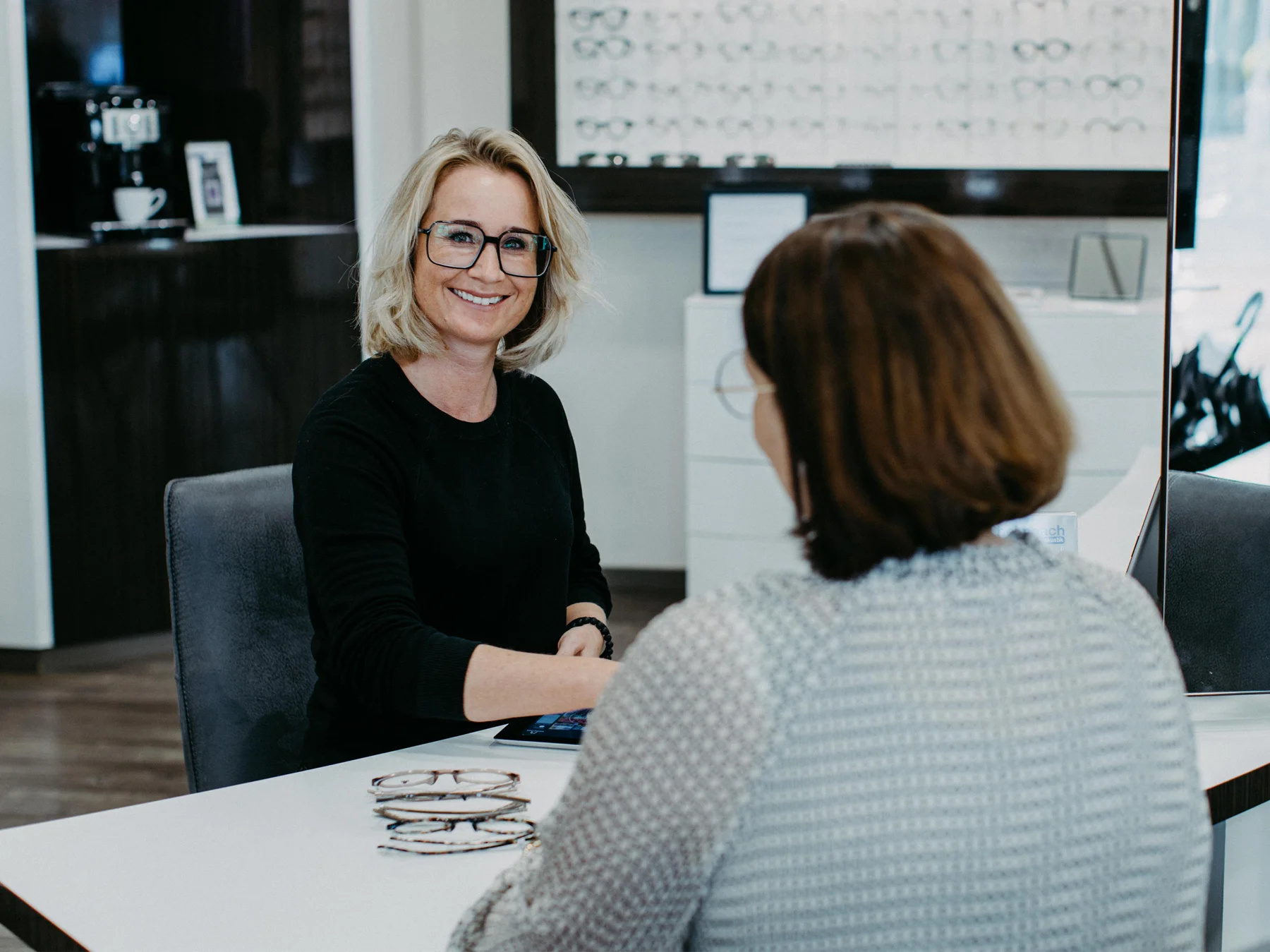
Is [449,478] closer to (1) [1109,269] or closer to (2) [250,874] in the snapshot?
(2) [250,874]

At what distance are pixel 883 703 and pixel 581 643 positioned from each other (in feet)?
3.68

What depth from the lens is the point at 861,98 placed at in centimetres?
485

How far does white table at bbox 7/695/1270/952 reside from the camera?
1.27 meters

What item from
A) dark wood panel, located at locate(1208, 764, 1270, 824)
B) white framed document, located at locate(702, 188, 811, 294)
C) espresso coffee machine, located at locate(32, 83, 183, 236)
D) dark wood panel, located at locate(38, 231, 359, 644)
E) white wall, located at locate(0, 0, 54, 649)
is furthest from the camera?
white framed document, located at locate(702, 188, 811, 294)

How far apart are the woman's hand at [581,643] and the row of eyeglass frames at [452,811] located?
39 centimetres

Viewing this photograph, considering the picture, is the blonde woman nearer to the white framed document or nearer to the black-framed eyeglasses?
the black-framed eyeglasses

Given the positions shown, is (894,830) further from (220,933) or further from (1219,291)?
(1219,291)

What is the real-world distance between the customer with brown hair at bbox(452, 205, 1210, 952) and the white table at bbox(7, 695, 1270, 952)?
41 centimetres

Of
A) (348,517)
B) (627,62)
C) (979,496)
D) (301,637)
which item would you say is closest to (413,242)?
(348,517)

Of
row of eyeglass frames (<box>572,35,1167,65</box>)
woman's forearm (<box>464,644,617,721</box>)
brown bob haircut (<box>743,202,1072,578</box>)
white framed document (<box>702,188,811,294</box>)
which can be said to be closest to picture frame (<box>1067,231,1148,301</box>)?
row of eyeglass frames (<box>572,35,1167,65</box>)

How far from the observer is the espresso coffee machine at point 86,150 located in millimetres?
4484

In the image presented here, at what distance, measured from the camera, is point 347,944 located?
1240 mm

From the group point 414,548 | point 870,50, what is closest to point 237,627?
point 414,548

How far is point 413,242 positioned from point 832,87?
10.6 feet
